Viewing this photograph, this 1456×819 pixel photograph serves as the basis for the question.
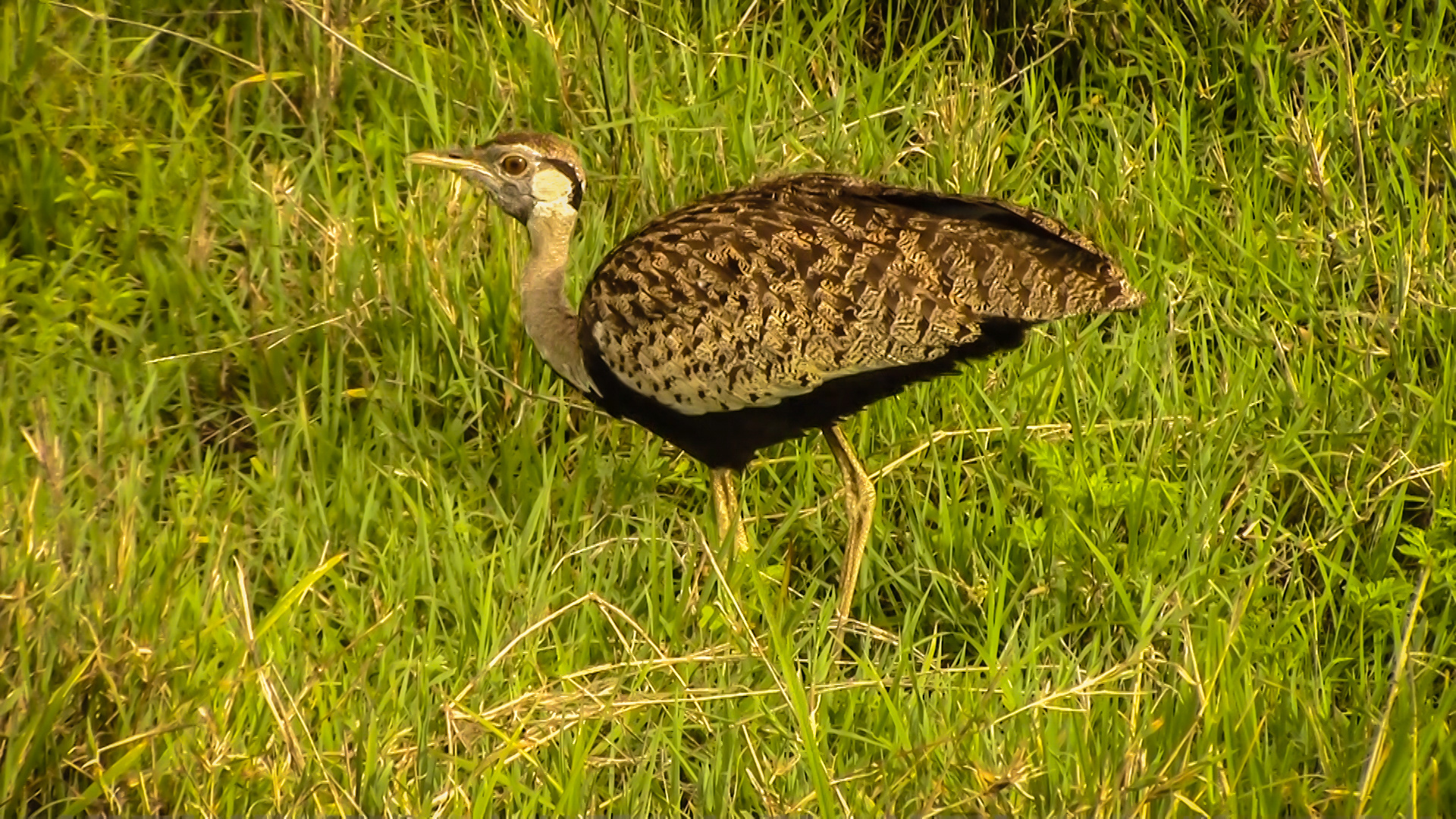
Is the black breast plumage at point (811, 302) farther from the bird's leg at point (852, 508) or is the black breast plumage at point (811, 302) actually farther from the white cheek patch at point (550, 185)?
the white cheek patch at point (550, 185)

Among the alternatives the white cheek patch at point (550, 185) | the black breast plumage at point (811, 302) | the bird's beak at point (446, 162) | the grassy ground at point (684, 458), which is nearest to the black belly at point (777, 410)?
the black breast plumage at point (811, 302)

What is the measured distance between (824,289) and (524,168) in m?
0.93

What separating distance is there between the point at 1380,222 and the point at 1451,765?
2.48 m

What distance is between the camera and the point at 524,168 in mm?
4684

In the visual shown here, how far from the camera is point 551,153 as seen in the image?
15.3 ft

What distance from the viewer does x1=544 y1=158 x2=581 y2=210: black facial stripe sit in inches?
184

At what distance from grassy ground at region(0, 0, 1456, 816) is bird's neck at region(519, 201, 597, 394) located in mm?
203

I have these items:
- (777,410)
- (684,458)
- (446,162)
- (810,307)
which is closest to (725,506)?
(777,410)

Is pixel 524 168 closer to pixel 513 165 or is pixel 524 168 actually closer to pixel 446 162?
pixel 513 165

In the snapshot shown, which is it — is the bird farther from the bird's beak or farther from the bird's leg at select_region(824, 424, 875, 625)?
the bird's beak

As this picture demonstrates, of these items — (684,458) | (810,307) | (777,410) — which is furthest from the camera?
(684,458)

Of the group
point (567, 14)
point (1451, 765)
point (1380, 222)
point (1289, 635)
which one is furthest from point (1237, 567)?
point (567, 14)

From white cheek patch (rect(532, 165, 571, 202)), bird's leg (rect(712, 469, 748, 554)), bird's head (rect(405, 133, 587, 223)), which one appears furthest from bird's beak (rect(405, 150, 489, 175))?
bird's leg (rect(712, 469, 748, 554))

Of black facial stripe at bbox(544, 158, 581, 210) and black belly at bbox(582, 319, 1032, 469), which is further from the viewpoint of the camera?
black facial stripe at bbox(544, 158, 581, 210)
